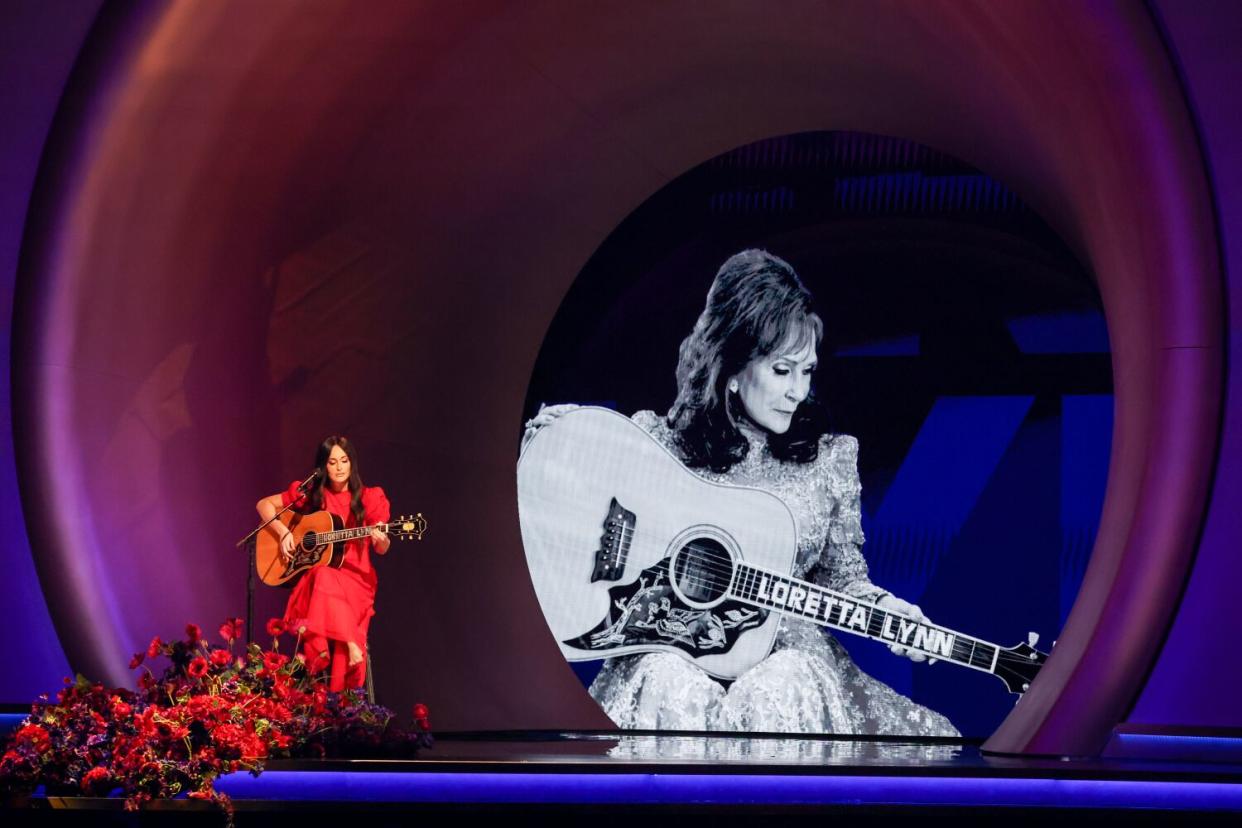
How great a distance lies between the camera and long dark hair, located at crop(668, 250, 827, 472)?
23.0 ft

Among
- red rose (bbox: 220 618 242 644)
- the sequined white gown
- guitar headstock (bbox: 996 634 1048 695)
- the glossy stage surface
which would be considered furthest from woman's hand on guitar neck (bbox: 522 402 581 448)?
the glossy stage surface

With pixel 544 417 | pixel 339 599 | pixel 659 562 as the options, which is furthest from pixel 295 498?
pixel 659 562

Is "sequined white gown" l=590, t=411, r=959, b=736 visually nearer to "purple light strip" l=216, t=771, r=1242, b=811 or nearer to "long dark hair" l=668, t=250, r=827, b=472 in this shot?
"long dark hair" l=668, t=250, r=827, b=472

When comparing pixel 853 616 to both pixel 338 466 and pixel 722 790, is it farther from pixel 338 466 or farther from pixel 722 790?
pixel 722 790

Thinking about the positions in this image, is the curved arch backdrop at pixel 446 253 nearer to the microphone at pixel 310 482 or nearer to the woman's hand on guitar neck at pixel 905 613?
the microphone at pixel 310 482

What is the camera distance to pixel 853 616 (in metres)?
6.85

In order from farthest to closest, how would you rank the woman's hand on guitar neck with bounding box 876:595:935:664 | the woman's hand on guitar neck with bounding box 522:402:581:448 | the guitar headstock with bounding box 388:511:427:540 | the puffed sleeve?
the woman's hand on guitar neck with bounding box 522:402:581:448 < the puffed sleeve < the woman's hand on guitar neck with bounding box 876:595:935:664 < the guitar headstock with bounding box 388:511:427:540

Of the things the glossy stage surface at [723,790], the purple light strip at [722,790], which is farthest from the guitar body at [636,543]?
the purple light strip at [722,790]

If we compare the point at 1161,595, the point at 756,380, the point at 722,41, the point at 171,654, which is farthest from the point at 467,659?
the point at 1161,595

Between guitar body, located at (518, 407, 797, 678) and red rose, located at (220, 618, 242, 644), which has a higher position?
guitar body, located at (518, 407, 797, 678)

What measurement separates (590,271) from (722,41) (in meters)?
1.43

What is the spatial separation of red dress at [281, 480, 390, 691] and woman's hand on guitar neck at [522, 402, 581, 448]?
1.68 m

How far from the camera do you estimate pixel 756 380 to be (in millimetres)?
7051

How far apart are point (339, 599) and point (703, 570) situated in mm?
2034
